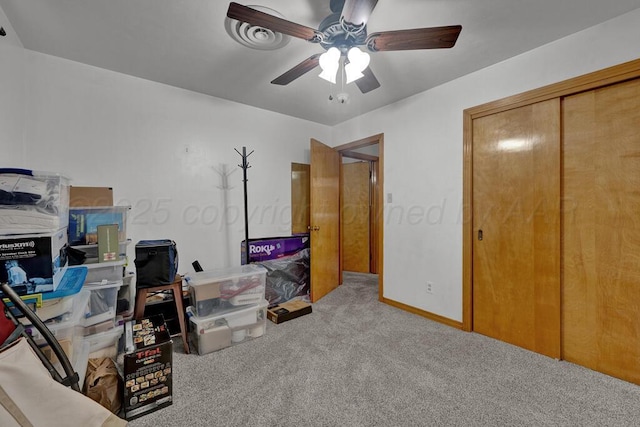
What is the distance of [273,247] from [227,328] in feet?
3.84

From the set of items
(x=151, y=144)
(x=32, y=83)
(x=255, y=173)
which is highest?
(x=32, y=83)

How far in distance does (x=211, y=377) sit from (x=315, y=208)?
79.9 inches

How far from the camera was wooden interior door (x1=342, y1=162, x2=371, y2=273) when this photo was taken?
15.4 feet

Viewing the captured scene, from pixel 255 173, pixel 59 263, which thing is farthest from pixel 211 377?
pixel 255 173

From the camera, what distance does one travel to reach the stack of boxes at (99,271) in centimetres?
179

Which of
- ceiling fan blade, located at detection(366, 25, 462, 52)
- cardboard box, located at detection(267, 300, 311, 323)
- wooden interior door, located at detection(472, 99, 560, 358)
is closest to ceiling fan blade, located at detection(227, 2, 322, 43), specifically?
ceiling fan blade, located at detection(366, 25, 462, 52)

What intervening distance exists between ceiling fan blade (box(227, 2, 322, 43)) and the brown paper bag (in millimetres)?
2112

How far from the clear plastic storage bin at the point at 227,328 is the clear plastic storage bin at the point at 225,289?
59mm

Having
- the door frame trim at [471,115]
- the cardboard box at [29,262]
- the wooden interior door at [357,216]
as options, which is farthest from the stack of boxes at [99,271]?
the wooden interior door at [357,216]

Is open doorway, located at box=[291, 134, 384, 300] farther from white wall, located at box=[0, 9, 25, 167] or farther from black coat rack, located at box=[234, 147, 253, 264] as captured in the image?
white wall, located at box=[0, 9, 25, 167]

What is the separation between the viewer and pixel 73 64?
2273 mm

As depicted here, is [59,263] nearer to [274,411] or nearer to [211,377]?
[211,377]

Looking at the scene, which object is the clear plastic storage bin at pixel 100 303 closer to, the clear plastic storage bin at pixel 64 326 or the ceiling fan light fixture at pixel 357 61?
the clear plastic storage bin at pixel 64 326

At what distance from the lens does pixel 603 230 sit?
73.7 inches
